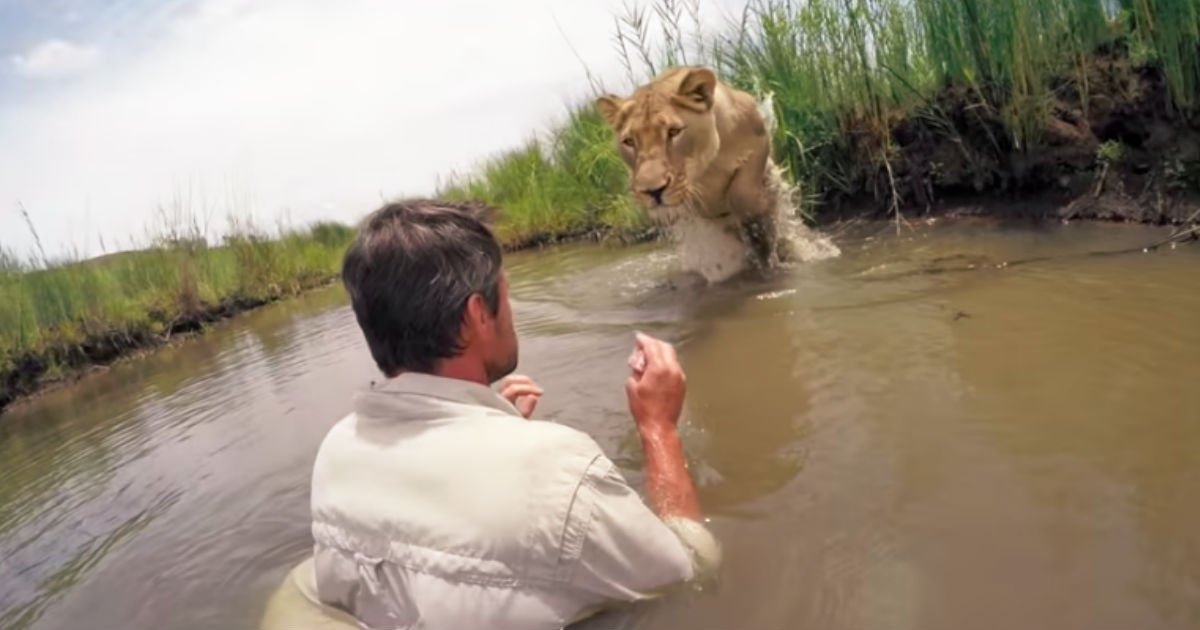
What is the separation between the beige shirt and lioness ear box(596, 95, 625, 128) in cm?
396

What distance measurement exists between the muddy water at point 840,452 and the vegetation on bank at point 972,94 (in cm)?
69

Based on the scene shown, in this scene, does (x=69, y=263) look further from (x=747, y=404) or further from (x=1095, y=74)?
(x=1095, y=74)

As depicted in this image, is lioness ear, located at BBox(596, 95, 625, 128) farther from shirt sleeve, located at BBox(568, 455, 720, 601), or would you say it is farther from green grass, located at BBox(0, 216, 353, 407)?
green grass, located at BBox(0, 216, 353, 407)

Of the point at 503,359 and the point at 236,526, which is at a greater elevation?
the point at 503,359

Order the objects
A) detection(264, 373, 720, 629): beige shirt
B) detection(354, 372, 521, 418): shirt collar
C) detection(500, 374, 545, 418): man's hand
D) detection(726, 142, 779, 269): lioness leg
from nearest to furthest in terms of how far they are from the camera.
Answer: detection(264, 373, 720, 629): beige shirt
detection(354, 372, 521, 418): shirt collar
detection(500, 374, 545, 418): man's hand
detection(726, 142, 779, 269): lioness leg

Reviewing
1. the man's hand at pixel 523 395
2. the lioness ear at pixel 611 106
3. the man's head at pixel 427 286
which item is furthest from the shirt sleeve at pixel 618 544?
the lioness ear at pixel 611 106

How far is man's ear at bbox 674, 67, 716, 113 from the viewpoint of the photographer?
17.6 ft

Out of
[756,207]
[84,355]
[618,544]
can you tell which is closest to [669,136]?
[756,207]

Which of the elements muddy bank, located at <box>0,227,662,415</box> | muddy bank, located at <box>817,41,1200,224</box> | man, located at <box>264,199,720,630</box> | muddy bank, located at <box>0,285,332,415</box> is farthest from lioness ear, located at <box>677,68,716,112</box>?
muddy bank, located at <box>0,285,332,415</box>

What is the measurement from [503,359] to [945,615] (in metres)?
1.13

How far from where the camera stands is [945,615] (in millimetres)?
1892

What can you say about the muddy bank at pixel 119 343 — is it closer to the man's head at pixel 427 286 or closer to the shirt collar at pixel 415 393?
the man's head at pixel 427 286

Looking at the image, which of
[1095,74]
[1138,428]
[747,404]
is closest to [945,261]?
[1095,74]

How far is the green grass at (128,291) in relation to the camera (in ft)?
26.5
